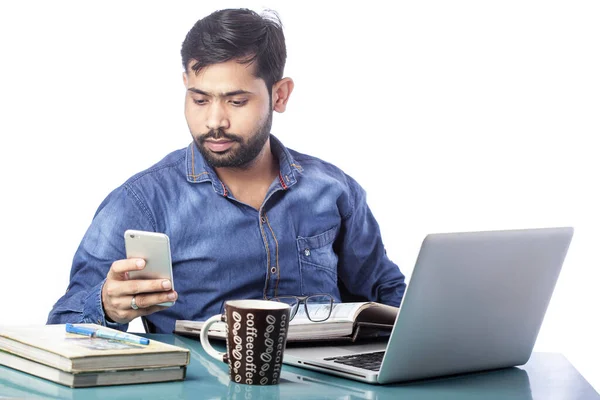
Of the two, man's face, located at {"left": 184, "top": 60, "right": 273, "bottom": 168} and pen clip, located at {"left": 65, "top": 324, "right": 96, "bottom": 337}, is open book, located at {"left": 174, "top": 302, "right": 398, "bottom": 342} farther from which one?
man's face, located at {"left": 184, "top": 60, "right": 273, "bottom": 168}

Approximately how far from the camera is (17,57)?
2.91 m

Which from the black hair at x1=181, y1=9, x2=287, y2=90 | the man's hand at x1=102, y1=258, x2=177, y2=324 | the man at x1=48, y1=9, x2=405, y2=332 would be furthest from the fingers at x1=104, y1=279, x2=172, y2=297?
the black hair at x1=181, y1=9, x2=287, y2=90

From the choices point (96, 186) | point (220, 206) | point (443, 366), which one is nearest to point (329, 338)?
point (443, 366)

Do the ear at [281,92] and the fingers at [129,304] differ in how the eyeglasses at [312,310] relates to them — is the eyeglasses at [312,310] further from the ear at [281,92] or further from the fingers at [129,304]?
the ear at [281,92]

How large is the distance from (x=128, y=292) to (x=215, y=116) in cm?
59

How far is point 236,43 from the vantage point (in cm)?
197

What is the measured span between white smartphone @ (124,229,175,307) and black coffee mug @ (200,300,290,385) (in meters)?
0.19

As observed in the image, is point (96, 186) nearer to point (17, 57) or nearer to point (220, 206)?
point (17, 57)

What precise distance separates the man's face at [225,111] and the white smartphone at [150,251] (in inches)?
22.4

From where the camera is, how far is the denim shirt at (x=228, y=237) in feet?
6.19

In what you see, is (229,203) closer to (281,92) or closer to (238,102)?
(238,102)

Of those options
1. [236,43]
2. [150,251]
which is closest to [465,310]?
[150,251]

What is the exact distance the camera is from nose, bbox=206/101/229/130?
1940 mm

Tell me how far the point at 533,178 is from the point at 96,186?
151 centimetres
